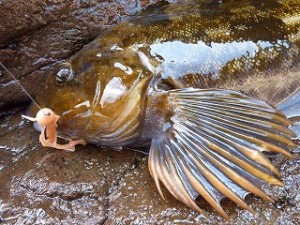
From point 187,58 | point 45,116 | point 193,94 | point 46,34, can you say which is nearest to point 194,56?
point 187,58

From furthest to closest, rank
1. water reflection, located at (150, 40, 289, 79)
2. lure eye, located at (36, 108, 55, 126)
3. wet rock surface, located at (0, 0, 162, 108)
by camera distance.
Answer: wet rock surface, located at (0, 0, 162, 108) → water reflection, located at (150, 40, 289, 79) → lure eye, located at (36, 108, 55, 126)

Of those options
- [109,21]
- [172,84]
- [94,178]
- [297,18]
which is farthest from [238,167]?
[109,21]

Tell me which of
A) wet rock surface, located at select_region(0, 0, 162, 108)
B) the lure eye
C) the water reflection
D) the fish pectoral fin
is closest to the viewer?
the fish pectoral fin

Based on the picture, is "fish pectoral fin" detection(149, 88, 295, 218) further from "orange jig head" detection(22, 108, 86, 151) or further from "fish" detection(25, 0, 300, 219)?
"orange jig head" detection(22, 108, 86, 151)

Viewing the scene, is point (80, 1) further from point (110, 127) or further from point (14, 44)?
point (110, 127)

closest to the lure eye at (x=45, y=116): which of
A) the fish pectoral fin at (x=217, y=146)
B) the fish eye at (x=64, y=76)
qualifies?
the fish eye at (x=64, y=76)

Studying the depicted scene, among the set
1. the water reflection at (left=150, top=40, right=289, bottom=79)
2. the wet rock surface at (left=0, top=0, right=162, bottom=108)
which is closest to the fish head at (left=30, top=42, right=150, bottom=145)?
the water reflection at (left=150, top=40, right=289, bottom=79)

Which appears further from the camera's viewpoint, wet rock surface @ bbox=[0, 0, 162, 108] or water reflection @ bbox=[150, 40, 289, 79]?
wet rock surface @ bbox=[0, 0, 162, 108]

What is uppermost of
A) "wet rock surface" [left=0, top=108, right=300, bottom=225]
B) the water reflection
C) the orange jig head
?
the water reflection
